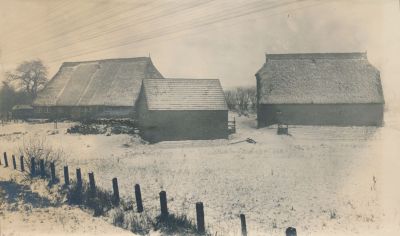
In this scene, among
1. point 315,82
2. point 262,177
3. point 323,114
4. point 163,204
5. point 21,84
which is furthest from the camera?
point 315,82

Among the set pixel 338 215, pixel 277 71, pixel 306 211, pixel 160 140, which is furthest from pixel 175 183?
pixel 277 71

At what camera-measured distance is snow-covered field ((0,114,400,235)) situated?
722 centimetres

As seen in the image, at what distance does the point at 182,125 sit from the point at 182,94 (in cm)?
155

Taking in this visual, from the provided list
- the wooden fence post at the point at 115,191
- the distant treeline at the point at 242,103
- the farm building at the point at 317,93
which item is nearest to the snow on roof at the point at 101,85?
the farm building at the point at 317,93

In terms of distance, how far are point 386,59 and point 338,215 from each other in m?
4.61

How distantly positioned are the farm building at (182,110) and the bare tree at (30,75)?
13.3 feet

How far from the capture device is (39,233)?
6656 millimetres

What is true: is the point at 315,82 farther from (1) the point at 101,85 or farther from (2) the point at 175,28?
(1) the point at 101,85

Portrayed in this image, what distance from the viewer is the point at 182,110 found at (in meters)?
14.4

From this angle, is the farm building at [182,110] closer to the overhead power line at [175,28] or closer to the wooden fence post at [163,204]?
the overhead power line at [175,28]

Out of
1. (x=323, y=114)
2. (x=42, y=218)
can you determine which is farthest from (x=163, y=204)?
(x=323, y=114)

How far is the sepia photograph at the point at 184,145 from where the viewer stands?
7.02m

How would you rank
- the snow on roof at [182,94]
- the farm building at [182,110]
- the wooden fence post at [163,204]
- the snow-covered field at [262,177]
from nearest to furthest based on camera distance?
the wooden fence post at [163,204] → the snow-covered field at [262,177] → the farm building at [182,110] → the snow on roof at [182,94]

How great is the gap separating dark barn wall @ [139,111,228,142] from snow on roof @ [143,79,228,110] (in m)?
0.28
